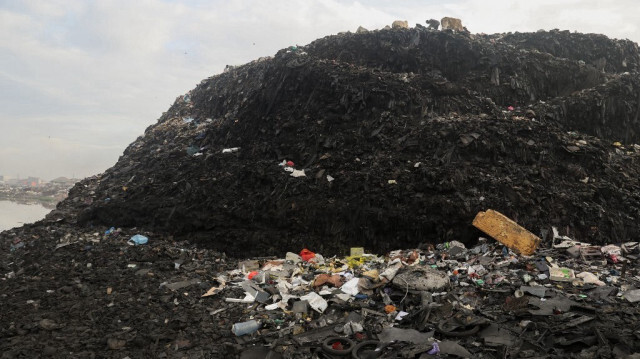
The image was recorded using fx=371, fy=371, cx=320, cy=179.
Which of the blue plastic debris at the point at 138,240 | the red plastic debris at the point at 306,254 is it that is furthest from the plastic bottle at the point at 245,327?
the blue plastic debris at the point at 138,240

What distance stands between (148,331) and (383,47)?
37.5ft

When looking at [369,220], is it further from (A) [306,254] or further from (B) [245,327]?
(B) [245,327]

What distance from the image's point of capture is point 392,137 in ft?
32.9

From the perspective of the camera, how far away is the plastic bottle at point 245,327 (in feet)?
16.3

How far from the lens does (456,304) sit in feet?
16.0

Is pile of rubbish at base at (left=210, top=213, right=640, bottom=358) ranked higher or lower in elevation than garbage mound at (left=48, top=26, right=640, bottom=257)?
lower

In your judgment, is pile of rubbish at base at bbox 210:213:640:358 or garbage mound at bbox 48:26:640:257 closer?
pile of rubbish at base at bbox 210:213:640:358

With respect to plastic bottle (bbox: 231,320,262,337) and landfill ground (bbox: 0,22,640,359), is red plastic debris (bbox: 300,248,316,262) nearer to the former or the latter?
landfill ground (bbox: 0,22,640,359)

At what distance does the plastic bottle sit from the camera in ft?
16.3

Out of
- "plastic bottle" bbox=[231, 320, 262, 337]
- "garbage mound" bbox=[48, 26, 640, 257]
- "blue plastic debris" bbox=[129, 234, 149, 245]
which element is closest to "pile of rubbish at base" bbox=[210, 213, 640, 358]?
"plastic bottle" bbox=[231, 320, 262, 337]

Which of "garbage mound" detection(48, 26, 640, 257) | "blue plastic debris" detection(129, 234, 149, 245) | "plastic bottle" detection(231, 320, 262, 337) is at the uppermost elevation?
"garbage mound" detection(48, 26, 640, 257)

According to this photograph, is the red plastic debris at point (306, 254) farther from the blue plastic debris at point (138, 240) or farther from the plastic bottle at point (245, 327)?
the blue plastic debris at point (138, 240)

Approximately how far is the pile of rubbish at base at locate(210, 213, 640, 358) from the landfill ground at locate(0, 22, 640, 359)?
0.03 m

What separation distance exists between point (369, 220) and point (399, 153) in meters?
2.19
